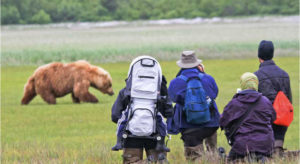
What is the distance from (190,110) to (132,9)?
14415 centimetres

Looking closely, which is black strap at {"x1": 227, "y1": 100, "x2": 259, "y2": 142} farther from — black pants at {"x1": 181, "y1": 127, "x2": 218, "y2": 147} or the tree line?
the tree line

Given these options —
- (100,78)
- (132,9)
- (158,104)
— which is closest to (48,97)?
(100,78)

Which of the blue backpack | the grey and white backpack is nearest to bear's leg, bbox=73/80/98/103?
the blue backpack

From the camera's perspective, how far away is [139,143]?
7.45m

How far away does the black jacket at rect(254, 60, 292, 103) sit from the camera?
8312mm

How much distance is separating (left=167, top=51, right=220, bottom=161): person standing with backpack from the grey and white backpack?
2.44ft

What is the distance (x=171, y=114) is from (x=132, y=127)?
0.57m

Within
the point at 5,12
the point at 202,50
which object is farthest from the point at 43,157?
the point at 5,12

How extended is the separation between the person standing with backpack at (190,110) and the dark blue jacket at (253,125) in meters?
0.55

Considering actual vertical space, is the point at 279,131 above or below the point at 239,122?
below

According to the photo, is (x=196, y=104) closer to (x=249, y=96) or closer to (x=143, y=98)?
(x=249, y=96)

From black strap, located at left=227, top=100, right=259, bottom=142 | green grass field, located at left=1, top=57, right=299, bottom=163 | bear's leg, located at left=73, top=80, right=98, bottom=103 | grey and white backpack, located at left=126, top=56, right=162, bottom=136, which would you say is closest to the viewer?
grey and white backpack, located at left=126, top=56, right=162, bottom=136

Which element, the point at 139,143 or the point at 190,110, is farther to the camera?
the point at 190,110

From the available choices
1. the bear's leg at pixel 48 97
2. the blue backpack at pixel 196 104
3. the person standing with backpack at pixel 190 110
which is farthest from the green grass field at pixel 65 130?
the blue backpack at pixel 196 104
